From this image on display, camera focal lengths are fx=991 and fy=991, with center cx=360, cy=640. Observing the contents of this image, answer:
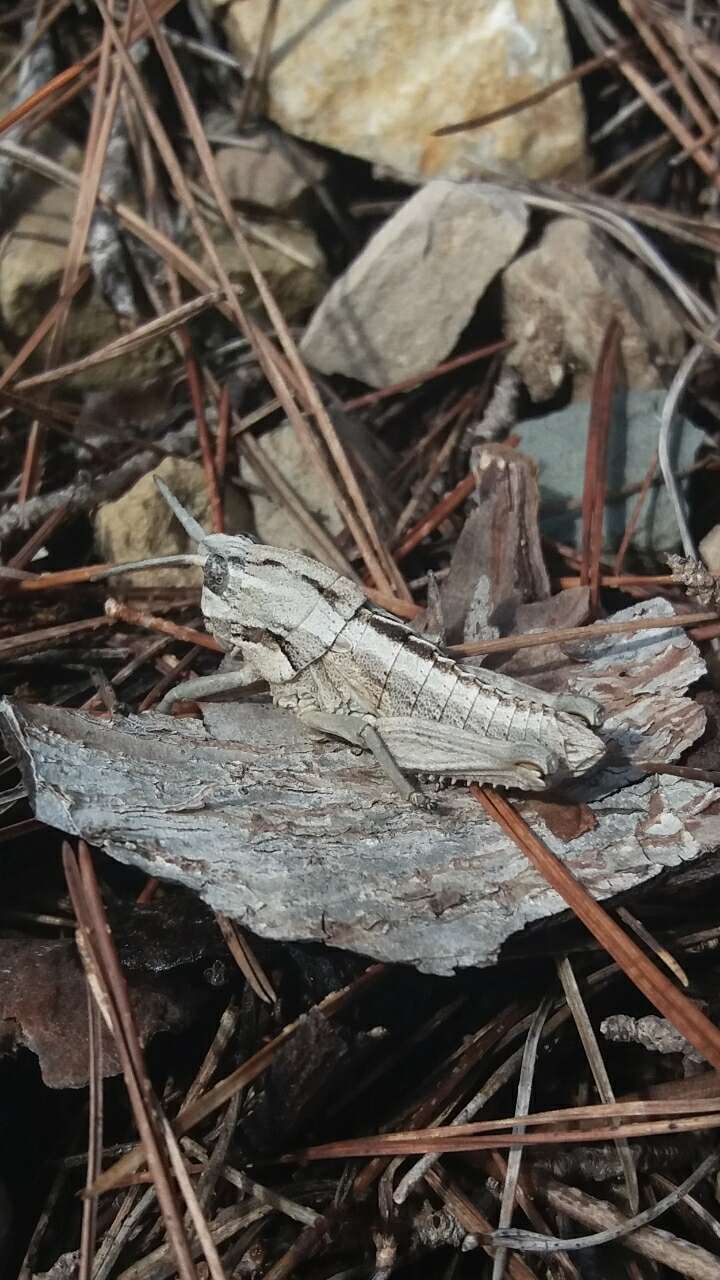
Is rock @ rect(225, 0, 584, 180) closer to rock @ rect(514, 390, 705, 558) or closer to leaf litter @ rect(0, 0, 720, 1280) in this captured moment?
leaf litter @ rect(0, 0, 720, 1280)

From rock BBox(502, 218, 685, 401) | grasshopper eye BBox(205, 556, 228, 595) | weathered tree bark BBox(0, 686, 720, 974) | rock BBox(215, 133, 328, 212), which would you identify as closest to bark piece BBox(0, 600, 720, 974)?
weathered tree bark BBox(0, 686, 720, 974)

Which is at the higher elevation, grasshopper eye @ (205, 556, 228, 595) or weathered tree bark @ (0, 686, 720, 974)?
grasshopper eye @ (205, 556, 228, 595)

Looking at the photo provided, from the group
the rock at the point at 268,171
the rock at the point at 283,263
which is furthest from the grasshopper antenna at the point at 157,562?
the rock at the point at 268,171

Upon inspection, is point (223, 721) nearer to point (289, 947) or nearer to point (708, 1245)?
point (289, 947)

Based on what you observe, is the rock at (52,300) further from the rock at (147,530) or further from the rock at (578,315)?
the rock at (578,315)

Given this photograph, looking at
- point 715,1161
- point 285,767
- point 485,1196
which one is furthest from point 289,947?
point 715,1161

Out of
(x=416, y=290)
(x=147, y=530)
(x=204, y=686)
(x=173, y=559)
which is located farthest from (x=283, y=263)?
(x=204, y=686)
